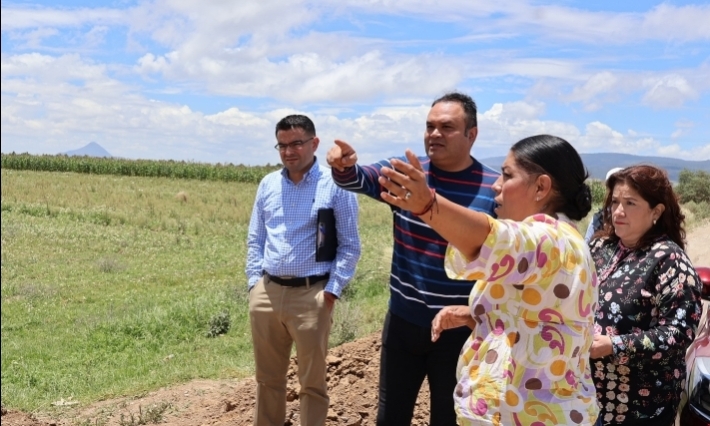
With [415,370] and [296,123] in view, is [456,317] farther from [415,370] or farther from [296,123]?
[296,123]

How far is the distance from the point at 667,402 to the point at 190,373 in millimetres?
5355

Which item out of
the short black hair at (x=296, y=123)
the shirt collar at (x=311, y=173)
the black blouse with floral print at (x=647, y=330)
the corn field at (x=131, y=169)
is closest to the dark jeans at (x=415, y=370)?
the black blouse with floral print at (x=647, y=330)

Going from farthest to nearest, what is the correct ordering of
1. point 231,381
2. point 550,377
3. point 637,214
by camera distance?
point 231,381, point 637,214, point 550,377

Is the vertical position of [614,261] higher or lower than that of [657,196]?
lower

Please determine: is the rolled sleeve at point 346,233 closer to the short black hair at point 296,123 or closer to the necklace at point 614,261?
the short black hair at point 296,123

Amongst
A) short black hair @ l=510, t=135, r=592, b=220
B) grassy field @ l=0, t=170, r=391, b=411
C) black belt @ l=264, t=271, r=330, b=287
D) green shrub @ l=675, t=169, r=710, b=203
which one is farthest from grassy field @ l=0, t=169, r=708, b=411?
green shrub @ l=675, t=169, r=710, b=203

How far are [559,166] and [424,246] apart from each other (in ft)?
4.02

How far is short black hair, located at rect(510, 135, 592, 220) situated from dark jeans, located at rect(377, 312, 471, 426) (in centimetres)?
119

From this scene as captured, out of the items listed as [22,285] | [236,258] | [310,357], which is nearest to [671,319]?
[310,357]

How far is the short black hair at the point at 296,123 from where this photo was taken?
437cm

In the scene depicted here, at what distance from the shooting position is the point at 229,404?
5551 millimetres

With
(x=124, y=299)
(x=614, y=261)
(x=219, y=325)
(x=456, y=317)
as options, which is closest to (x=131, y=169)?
(x=124, y=299)

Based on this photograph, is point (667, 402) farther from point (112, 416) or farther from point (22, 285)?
point (22, 285)

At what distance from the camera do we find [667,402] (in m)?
2.81
